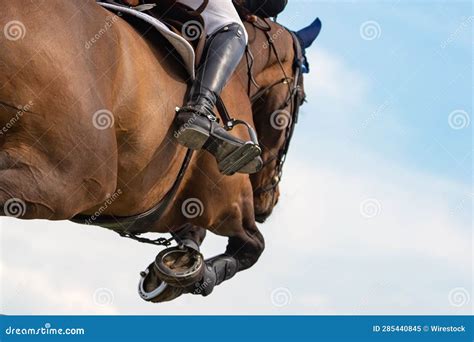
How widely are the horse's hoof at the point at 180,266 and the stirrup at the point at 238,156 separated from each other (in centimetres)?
91

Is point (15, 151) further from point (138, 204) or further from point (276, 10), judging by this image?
point (276, 10)

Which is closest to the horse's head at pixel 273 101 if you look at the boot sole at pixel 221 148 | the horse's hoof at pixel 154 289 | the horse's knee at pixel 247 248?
the horse's knee at pixel 247 248

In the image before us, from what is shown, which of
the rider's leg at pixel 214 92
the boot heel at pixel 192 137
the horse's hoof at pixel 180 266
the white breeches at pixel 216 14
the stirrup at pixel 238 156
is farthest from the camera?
the horse's hoof at pixel 180 266

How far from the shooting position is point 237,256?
9000 millimetres

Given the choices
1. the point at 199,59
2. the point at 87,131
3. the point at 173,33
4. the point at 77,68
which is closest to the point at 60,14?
the point at 77,68

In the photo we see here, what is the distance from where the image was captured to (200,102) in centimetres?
713

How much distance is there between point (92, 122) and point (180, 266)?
7.96 feet

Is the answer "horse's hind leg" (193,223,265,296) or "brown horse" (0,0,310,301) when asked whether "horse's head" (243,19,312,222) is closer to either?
"horse's hind leg" (193,223,265,296)

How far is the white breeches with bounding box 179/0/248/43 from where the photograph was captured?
25.3 ft

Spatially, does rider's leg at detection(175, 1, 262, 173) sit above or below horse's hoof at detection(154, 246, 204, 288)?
above

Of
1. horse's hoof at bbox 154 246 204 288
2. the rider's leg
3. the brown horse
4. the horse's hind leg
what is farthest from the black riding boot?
the horse's hind leg

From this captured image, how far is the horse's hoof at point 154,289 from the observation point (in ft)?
27.5

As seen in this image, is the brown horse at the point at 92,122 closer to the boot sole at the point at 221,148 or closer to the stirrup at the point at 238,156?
the boot sole at the point at 221,148

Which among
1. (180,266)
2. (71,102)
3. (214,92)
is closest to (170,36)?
(214,92)
